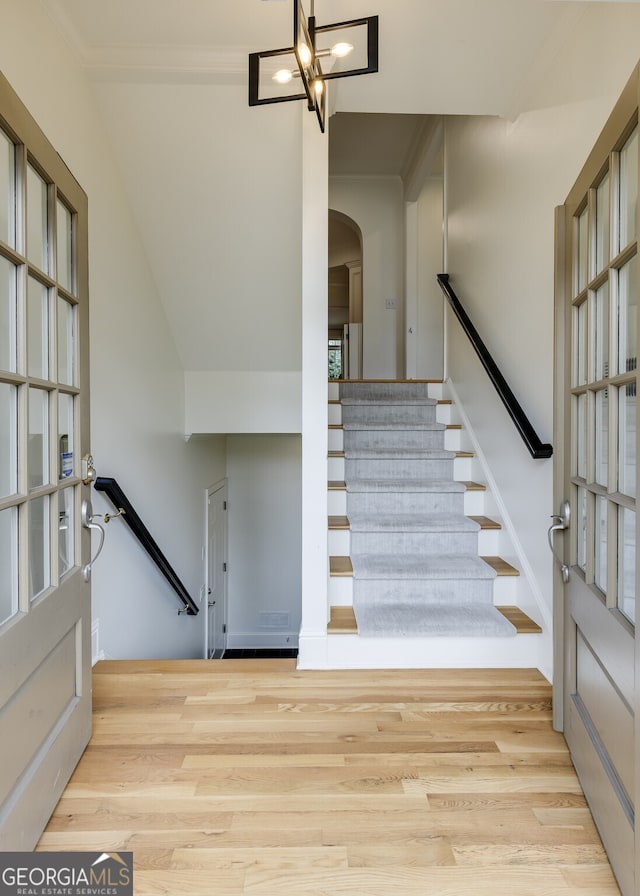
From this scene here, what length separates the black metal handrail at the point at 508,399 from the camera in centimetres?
216

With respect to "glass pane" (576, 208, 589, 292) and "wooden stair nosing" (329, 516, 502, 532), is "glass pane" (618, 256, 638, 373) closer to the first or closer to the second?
"glass pane" (576, 208, 589, 292)

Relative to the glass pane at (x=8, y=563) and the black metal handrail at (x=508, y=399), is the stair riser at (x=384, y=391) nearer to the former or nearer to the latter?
the black metal handrail at (x=508, y=399)

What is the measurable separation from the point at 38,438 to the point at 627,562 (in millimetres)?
1550

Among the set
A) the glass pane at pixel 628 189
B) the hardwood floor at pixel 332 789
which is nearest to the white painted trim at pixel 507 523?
the hardwood floor at pixel 332 789

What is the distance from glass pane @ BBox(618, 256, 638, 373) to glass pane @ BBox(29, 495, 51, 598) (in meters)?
1.53

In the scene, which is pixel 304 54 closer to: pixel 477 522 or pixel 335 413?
pixel 477 522

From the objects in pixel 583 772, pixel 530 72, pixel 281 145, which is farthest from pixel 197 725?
pixel 530 72

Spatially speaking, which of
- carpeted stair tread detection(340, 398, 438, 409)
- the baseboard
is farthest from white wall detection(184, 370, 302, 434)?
the baseboard

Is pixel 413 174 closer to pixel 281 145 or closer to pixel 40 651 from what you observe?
pixel 281 145

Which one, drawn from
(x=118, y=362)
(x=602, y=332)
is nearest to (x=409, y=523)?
(x=602, y=332)

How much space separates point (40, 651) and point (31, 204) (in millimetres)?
1159

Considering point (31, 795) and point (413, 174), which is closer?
point (31, 795)

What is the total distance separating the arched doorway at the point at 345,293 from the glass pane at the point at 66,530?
2.68 m

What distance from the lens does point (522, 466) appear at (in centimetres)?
253
